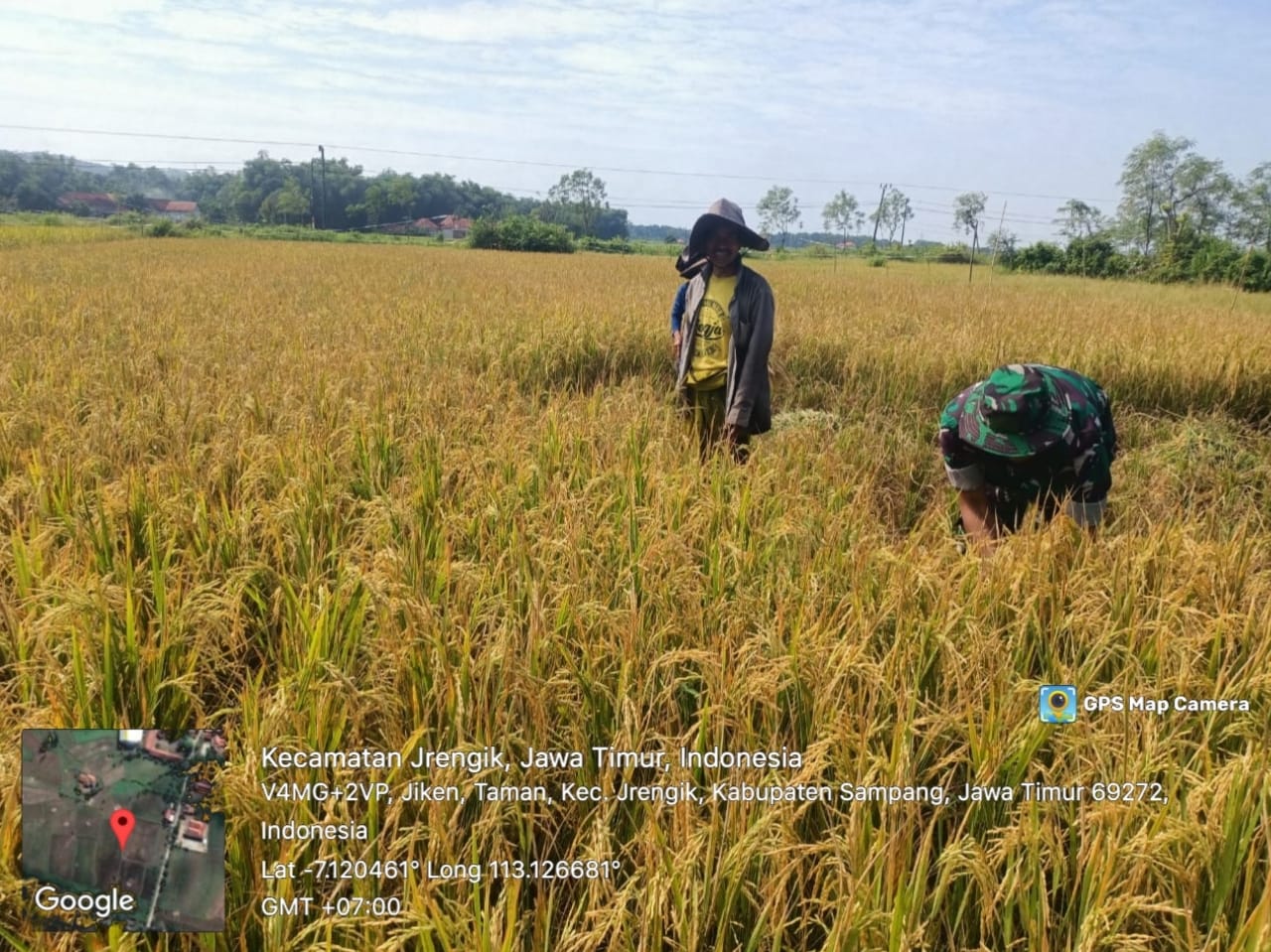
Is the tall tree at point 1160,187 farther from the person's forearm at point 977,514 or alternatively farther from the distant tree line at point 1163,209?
the person's forearm at point 977,514

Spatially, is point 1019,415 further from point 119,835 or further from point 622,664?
point 119,835

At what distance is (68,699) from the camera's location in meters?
1.44

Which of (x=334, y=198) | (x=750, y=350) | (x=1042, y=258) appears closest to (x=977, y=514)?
(x=750, y=350)

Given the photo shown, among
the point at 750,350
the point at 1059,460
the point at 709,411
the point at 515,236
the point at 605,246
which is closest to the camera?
the point at 1059,460

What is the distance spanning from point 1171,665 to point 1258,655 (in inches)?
6.8

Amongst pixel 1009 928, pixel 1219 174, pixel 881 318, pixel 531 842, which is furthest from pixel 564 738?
pixel 1219 174

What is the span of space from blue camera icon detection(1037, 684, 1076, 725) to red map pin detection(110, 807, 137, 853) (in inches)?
71.3

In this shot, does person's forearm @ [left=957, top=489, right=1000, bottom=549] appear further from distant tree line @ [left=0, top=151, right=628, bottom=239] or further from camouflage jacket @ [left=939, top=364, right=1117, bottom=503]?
distant tree line @ [left=0, top=151, right=628, bottom=239]

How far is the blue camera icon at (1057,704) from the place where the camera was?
1548 mm

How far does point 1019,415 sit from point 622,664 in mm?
1709

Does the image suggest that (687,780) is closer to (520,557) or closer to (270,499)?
(520,557)

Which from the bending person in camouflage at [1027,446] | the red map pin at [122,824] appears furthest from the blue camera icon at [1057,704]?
the red map pin at [122,824]

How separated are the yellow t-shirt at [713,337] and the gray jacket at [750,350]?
59mm

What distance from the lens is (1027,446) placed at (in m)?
2.48
